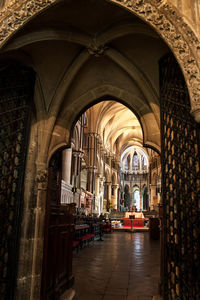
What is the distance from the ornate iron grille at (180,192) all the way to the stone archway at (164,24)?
2.37ft

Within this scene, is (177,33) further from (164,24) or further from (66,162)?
(66,162)

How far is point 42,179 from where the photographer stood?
4.73m

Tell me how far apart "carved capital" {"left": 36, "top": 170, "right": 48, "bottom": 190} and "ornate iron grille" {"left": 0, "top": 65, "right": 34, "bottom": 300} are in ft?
1.59

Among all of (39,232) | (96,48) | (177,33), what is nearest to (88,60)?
(96,48)

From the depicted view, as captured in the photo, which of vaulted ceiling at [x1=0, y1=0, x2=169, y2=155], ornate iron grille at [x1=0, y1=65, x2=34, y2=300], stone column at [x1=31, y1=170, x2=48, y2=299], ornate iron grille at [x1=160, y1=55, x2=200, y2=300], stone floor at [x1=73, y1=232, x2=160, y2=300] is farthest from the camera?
stone floor at [x1=73, y1=232, x2=160, y2=300]

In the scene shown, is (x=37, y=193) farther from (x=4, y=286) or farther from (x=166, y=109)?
(x=166, y=109)

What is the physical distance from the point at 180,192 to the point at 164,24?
7.00 feet

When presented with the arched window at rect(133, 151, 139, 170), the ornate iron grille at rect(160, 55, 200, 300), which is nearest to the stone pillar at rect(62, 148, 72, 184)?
the ornate iron grille at rect(160, 55, 200, 300)

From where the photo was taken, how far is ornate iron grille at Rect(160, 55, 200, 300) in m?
3.24

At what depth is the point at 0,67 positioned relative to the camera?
4.18 meters

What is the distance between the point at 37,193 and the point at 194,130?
117 inches

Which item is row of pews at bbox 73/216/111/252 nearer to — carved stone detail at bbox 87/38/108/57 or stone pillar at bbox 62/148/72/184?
stone pillar at bbox 62/148/72/184

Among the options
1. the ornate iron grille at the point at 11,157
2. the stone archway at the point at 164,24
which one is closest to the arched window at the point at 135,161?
the ornate iron grille at the point at 11,157

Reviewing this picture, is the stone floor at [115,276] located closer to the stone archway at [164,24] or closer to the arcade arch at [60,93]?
the arcade arch at [60,93]
